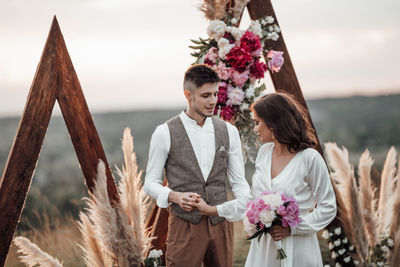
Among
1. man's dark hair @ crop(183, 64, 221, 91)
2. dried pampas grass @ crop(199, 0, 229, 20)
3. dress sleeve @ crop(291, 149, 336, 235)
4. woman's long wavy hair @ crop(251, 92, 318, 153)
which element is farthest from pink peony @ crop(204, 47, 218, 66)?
dress sleeve @ crop(291, 149, 336, 235)

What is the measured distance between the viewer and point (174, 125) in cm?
314

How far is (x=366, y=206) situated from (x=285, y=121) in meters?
1.51

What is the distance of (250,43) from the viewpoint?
12.4ft

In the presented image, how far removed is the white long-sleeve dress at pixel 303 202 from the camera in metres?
2.44

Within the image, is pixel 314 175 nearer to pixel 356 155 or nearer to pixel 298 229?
pixel 298 229

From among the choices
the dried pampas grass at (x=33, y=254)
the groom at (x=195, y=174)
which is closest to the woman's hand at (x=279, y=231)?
the groom at (x=195, y=174)

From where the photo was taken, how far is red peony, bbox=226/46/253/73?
12.2ft

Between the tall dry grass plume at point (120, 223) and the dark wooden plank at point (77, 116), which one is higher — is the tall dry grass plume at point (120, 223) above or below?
below

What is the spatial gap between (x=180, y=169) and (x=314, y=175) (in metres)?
0.97

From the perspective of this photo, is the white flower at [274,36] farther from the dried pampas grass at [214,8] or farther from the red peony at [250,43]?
the dried pampas grass at [214,8]

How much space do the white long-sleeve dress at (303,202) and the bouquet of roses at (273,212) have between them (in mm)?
89

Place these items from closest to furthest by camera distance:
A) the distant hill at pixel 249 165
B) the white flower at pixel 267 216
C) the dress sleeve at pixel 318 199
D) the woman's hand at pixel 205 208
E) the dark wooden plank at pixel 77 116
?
the white flower at pixel 267 216 < the dress sleeve at pixel 318 199 < the woman's hand at pixel 205 208 < the dark wooden plank at pixel 77 116 < the distant hill at pixel 249 165

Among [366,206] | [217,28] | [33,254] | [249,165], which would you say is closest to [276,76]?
[217,28]

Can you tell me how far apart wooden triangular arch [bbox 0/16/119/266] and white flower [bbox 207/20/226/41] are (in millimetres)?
1184
